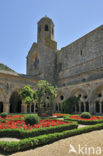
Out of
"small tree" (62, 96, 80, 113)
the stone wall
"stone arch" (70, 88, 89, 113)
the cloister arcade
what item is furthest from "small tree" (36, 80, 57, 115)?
the stone wall

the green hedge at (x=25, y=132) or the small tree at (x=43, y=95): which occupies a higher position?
the small tree at (x=43, y=95)

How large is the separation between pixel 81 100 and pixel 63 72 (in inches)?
353

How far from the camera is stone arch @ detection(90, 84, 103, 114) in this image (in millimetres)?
19156

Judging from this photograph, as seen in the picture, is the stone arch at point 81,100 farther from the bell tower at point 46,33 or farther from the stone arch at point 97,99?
the bell tower at point 46,33

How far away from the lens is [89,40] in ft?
81.6

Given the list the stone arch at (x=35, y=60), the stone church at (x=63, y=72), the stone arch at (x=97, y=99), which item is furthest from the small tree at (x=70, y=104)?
the stone arch at (x=35, y=60)

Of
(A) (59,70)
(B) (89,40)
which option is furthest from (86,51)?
(A) (59,70)

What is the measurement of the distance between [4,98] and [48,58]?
44.3 ft

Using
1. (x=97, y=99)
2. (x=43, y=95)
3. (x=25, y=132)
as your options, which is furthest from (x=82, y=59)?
(x=25, y=132)

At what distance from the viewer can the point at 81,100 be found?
71.5ft

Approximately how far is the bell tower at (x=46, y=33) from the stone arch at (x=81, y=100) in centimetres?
1315

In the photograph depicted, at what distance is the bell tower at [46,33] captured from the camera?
3052 centimetres

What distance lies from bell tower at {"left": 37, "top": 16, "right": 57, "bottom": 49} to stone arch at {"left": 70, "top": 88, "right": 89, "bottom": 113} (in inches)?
518

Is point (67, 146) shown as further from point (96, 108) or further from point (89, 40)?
point (89, 40)
